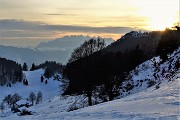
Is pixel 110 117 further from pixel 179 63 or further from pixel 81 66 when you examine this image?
pixel 81 66

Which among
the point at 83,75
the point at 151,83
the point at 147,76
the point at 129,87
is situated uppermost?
the point at 83,75

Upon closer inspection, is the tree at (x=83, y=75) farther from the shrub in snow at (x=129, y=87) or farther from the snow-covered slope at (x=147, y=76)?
the shrub in snow at (x=129, y=87)

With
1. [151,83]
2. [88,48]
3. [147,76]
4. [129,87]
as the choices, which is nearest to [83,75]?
[129,87]

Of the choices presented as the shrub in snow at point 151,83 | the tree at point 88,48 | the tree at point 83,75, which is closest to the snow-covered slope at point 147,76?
the shrub in snow at point 151,83

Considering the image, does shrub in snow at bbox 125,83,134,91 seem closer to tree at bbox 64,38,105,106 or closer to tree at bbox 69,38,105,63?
tree at bbox 64,38,105,106

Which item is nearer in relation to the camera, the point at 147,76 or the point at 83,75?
the point at 83,75

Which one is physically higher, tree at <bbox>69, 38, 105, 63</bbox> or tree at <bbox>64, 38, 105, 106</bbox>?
tree at <bbox>69, 38, 105, 63</bbox>

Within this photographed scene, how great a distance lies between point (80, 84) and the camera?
133 feet

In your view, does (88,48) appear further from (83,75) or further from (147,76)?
(147,76)

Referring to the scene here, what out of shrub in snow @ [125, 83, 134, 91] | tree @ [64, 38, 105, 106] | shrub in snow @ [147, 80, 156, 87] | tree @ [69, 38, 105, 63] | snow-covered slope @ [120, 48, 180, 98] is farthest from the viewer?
tree @ [69, 38, 105, 63]

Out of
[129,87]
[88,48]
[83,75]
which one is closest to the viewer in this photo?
[83,75]

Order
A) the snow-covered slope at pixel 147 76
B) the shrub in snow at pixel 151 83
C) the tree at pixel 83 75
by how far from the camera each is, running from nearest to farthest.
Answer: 1. the shrub in snow at pixel 151 83
2. the snow-covered slope at pixel 147 76
3. the tree at pixel 83 75

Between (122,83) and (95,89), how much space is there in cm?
436

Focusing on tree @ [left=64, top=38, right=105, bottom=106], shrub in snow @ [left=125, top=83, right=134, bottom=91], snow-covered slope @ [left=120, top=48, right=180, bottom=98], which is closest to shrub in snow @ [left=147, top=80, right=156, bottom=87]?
snow-covered slope @ [left=120, top=48, right=180, bottom=98]
